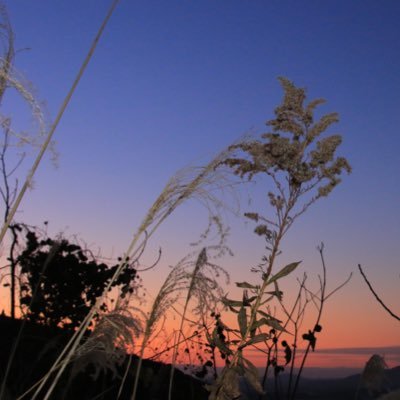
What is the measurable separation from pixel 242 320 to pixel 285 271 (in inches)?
18.5

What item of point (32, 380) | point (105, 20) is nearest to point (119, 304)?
point (105, 20)

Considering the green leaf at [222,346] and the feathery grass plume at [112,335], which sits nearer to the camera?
the feathery grass plume at [112,335]

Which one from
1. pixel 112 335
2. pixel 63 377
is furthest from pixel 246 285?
pixel 63 377

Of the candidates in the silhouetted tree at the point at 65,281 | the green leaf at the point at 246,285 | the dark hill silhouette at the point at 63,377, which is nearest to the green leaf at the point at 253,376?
the green leaf at the point at 246,285

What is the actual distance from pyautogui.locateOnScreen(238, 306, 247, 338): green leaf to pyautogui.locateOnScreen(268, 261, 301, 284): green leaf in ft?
1.00

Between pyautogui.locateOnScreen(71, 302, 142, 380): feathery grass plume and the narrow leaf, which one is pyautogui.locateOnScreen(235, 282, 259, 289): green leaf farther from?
pyautogui.locateOnScreen(71, 302, 142, 380): feathery grass plume

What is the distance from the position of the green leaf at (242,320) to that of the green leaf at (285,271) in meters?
0.30

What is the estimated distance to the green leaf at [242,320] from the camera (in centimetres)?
454

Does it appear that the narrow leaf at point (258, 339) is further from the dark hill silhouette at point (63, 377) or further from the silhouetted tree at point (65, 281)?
A: the silhouetted tree at point (65, 281)

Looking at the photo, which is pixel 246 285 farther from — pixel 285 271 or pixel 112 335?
pixel 112 335

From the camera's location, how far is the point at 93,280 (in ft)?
46.5

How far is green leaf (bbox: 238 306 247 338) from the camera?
4.54m

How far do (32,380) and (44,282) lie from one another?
351 centimetres

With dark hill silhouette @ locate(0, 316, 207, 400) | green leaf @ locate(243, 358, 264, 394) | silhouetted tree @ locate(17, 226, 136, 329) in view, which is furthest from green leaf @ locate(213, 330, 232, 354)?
silhouetted tree @ locate(17, 226, 136, 329)
